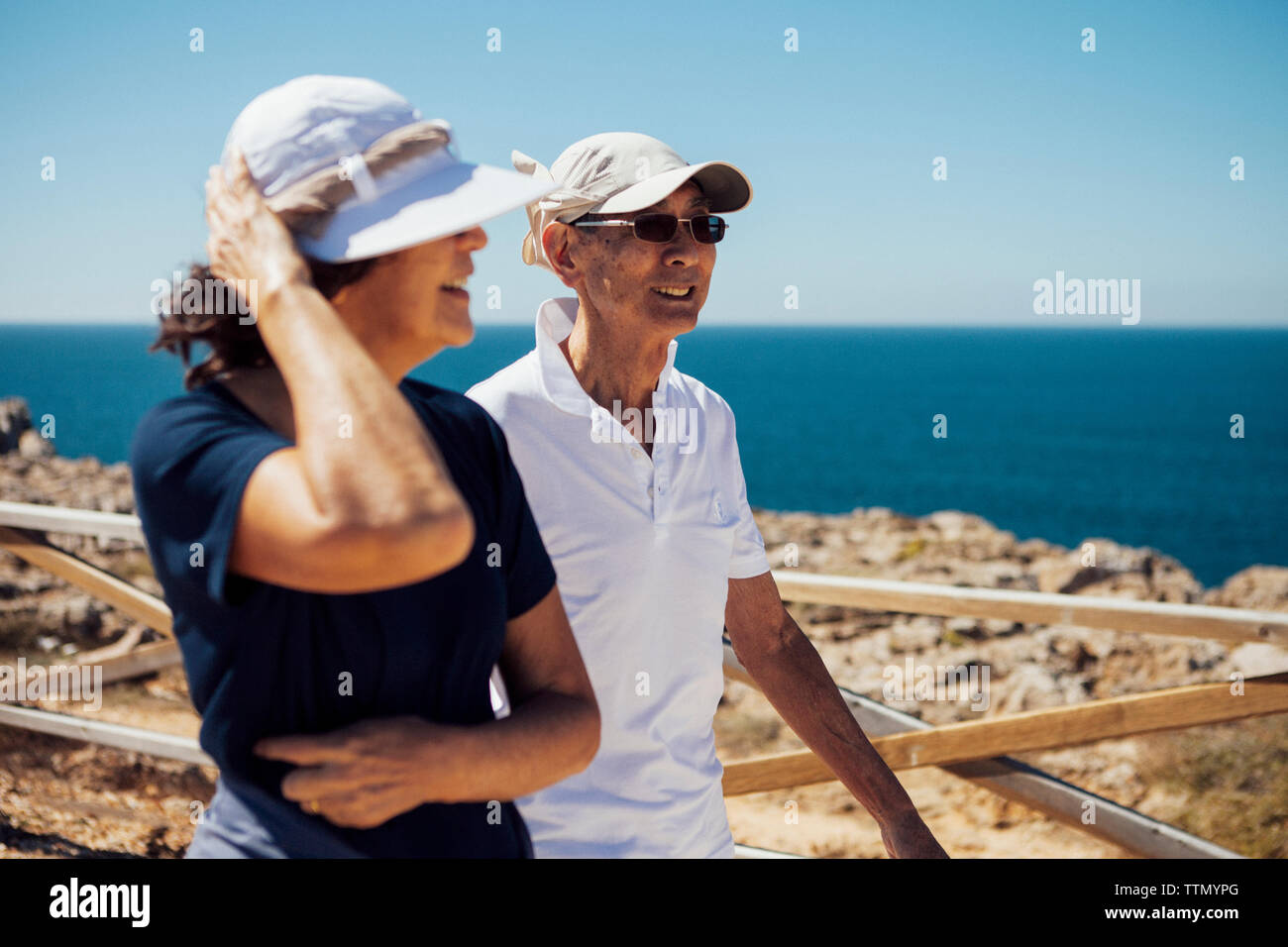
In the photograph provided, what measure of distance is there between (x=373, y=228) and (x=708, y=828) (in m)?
1.23

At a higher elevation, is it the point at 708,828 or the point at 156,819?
the point at 708,828

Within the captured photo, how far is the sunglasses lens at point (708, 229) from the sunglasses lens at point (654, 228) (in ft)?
0.19

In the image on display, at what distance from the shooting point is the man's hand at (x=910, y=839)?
198cm

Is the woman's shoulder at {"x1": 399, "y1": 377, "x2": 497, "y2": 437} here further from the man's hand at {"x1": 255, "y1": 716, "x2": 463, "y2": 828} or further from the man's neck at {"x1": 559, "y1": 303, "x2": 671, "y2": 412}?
the man's neck at {"x1": 559, "y1": 303, "x2": 671, "y2": 412}

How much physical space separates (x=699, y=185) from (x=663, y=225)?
0.38ft

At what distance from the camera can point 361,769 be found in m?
1.13

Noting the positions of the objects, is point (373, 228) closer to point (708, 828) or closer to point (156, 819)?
point (708, 828)

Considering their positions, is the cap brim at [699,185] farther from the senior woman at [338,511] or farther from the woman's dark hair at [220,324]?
the woman's dark hair at [220,324]

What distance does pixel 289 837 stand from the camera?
45.8 inches

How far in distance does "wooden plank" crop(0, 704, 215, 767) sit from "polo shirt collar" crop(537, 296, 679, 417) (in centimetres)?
217

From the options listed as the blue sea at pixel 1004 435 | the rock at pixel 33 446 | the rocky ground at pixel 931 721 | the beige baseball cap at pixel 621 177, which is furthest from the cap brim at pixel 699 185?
the blue sea at pixel 1004 435

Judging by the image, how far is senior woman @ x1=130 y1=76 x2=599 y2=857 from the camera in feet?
3.41

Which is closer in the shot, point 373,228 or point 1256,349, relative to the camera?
point 373,228
